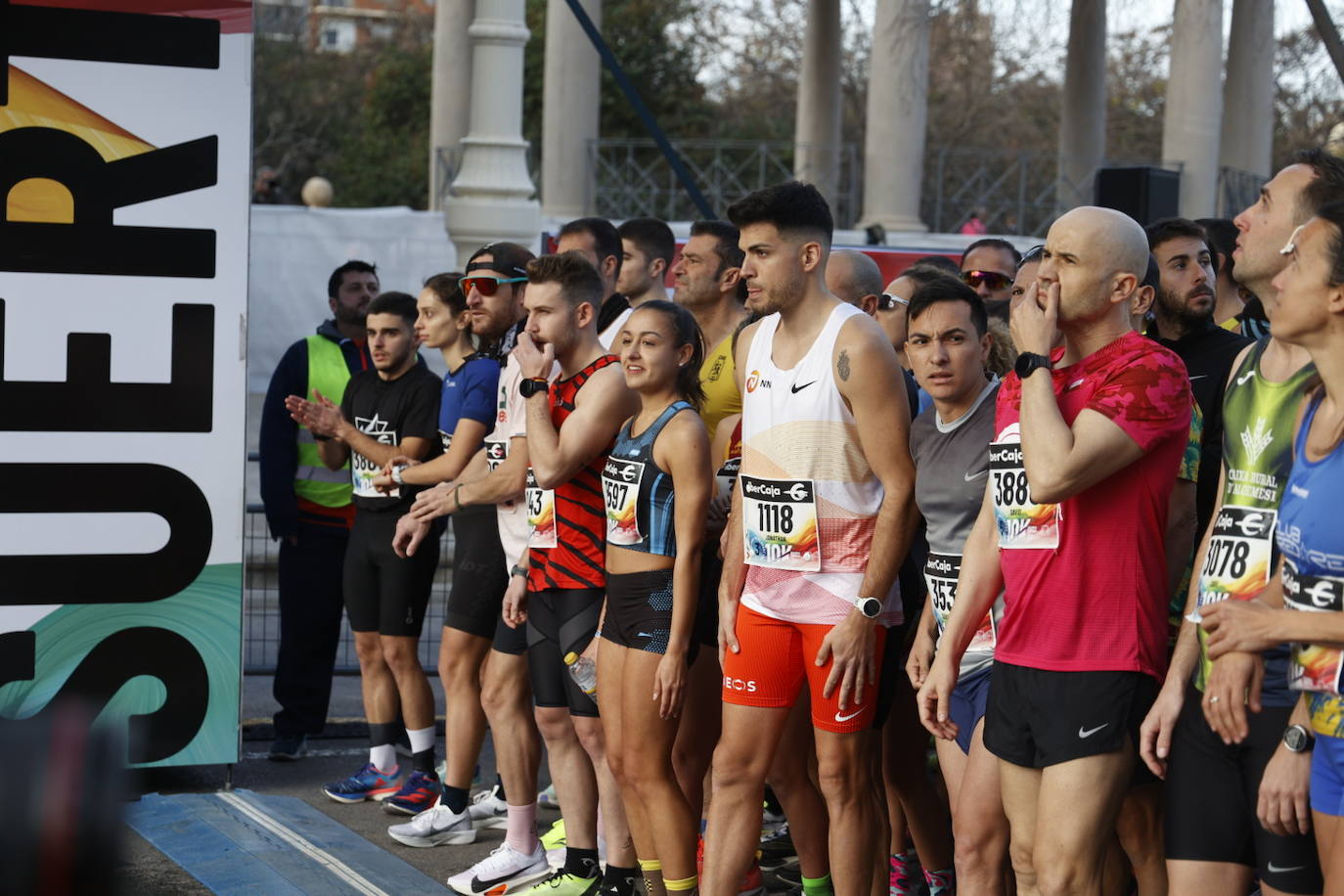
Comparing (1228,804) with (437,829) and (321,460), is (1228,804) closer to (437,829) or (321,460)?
(437,829)

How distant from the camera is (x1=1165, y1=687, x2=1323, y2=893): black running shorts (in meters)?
3.67

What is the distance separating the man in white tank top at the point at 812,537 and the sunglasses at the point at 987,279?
1.97 m

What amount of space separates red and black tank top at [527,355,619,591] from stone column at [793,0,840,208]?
1746 cm

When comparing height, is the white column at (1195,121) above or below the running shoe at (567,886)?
Result: above

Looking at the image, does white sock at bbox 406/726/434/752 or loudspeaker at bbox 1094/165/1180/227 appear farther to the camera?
loudspeaker at bbox 1094/165/1180/227

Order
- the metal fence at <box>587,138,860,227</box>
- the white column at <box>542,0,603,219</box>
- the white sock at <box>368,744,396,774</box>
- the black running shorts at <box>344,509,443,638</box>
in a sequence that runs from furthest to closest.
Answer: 1. the metal fence at <box>587,138,860,227</box>
2. the white column at <box>542,0,603,219</box>
3. the white sock at <box>368,744,396,774</box>
4. the black running shorts at <box>344,509,443,638</box>

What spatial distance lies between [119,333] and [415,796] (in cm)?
221

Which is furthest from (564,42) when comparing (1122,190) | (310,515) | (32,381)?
(32,381)

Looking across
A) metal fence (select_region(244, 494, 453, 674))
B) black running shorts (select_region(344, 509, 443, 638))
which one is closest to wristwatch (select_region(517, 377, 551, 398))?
black running shorts (select_region(344, 509, 443, 638))

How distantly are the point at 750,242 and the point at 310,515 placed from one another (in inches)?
144

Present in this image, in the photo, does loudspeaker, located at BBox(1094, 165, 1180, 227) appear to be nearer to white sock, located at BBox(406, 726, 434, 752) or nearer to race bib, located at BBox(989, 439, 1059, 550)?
white sock, located at BBox(406, 726, 434, 752)

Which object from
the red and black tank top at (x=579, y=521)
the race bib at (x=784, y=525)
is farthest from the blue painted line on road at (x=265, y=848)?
the race bib at (x=784, y=525)

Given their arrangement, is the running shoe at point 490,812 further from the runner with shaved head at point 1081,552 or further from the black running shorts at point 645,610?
the runner with shaved head at point 1081,552

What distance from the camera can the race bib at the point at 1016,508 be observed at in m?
4.20
